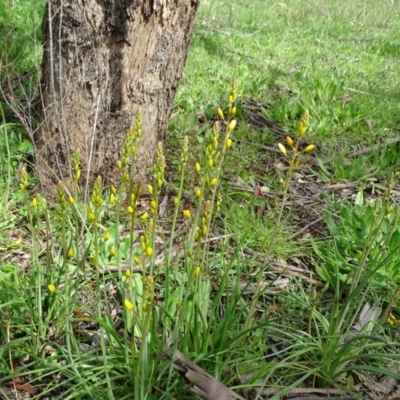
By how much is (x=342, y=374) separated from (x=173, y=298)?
690mm

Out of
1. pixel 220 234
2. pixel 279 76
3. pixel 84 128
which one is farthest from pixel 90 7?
pixel 279 76

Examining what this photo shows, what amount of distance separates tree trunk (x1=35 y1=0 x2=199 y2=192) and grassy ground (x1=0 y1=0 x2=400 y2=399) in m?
0.19

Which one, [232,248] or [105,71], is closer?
[232,248]

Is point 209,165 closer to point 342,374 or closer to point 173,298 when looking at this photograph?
point 173,298

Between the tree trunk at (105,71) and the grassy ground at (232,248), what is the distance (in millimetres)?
195

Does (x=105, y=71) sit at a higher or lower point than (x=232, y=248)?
higher

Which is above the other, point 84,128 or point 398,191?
A: point 84,128

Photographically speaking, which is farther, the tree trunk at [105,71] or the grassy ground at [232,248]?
the tree trunk at [105,71]

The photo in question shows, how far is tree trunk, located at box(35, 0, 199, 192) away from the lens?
266 cm

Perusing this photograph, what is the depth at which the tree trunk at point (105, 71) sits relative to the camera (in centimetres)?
266

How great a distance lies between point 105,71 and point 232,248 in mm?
1125

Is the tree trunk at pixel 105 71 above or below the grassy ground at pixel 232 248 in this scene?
above

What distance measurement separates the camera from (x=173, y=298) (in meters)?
2.10

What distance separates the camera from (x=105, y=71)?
2.77m
